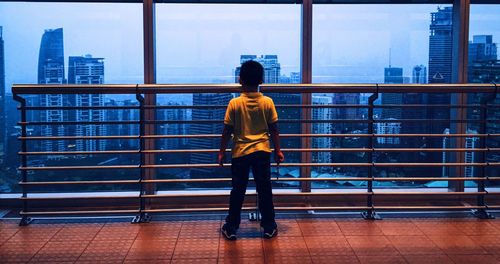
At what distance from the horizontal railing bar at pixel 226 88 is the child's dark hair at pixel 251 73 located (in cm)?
38

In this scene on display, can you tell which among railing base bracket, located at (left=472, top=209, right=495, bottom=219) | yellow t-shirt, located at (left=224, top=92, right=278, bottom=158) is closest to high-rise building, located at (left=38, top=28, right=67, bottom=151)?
yellow t-shirt, located at (left=224, top=92, right=278, bottom=158)

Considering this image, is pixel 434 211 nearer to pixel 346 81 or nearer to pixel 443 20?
pixel 346 81

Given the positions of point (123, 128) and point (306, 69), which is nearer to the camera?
point (123, 128)

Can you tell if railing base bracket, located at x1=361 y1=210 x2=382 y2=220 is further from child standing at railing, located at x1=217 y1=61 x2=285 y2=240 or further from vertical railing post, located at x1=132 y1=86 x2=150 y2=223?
vertical railing post, located at x1=132 y1=86 x2=150 y2=223

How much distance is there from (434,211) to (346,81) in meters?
1.56

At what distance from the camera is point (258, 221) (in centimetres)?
514

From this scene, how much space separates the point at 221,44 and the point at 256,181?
173 cm

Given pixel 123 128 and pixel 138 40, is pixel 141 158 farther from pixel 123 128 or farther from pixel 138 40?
pixel 138 40

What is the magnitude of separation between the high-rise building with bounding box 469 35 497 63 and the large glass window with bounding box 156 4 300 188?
1830mm

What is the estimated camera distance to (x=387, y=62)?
5.77m

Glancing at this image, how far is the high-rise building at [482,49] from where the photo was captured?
18.9 feet

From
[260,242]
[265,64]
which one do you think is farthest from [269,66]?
[260,242]

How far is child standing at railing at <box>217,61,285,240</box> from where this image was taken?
449 centimetres

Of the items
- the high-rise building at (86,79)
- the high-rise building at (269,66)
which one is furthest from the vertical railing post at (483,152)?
the high-rise building at (86,79)
